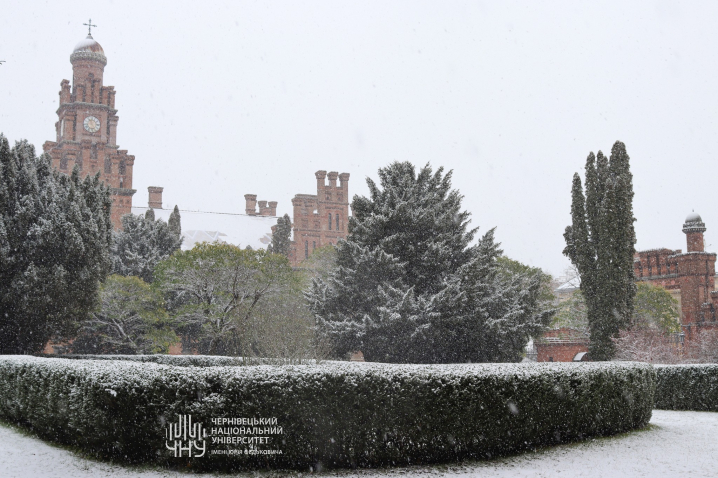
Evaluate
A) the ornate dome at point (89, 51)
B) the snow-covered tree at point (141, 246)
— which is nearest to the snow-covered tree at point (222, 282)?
the snow-covered tree at point (141, 246)

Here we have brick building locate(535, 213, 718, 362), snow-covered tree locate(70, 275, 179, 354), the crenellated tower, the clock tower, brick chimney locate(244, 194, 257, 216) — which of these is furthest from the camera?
brick chimney locate(244, 194, 257, 216)

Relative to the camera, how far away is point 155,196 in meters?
58.7

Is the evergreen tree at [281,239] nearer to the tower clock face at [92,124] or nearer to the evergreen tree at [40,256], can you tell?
the tower clock face at [92,124]

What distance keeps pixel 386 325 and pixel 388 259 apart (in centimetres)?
216

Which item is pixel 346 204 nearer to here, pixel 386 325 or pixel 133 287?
pixel 133 287

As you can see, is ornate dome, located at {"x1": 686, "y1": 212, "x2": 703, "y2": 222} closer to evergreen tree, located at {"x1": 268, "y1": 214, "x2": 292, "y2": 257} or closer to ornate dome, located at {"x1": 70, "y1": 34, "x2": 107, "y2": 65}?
evergreen tree, located at {"x1": 268, "y1": 214, "x2": 292, "y2": 257}

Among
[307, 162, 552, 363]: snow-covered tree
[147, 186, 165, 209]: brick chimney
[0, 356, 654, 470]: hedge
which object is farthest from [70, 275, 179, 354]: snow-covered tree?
[147, 186, 165, 209]: brick chimney

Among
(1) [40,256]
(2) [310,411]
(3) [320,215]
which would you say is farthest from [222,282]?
(3) [320,215]

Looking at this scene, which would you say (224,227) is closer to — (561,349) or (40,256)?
(561,349)

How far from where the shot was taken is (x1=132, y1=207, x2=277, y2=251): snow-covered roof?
57281 mm

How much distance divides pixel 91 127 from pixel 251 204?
55.6 ft

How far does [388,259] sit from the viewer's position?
2061cm

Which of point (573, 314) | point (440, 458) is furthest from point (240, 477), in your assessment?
point (573, 314)

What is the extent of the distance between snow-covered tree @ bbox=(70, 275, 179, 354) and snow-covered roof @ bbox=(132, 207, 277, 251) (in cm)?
2514
